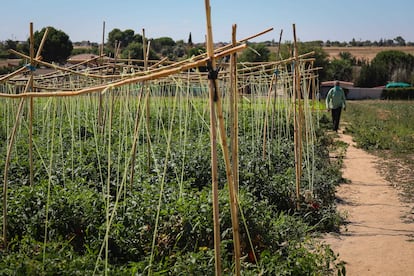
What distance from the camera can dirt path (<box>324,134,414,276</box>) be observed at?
4484 mm

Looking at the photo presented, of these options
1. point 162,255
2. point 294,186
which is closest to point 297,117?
point 294,186

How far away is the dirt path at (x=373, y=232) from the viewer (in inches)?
177

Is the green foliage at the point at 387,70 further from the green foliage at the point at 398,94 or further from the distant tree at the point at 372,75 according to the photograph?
the green foliage at the point at 398,94

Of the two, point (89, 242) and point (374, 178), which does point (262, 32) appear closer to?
point (89, 242)

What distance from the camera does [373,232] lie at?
5.46m

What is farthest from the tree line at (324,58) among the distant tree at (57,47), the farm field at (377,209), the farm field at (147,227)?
the farm field at (147,227)

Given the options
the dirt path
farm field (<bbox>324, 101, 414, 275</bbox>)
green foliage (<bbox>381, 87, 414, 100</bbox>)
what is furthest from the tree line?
the dirt path

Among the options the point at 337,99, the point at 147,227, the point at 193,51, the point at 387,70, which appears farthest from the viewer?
the point at 387,70

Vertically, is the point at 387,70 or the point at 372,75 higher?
the point at 387,70

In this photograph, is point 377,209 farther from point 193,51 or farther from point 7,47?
point 7,47

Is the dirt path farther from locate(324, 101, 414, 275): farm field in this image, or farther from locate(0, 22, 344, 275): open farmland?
locate(0, 22, 344, 275): open farmland

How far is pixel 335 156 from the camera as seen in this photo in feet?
34.1

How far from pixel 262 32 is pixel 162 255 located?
201 centimetres

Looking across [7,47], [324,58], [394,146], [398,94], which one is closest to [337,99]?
[394,146]
